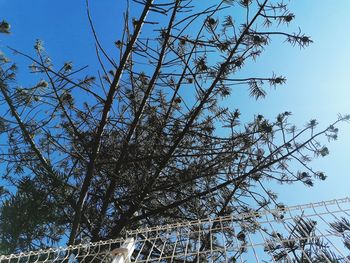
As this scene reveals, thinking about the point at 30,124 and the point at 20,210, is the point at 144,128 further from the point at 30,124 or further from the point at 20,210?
the point at 20,210

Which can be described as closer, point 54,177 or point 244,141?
point 54,177

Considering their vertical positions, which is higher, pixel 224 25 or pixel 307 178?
pixel 224 25

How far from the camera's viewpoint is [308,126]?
3551mm

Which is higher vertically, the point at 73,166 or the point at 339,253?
the point at 73,166

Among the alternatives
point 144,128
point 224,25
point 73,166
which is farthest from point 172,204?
point 224,25

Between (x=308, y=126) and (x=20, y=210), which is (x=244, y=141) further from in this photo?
(x=20, y=210)

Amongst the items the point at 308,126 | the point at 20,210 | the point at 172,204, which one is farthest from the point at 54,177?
the point at 308,126

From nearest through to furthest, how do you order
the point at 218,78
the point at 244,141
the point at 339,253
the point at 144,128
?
the point at 339,253
the point at 218,78
the point at 144,128
the point at 244,141

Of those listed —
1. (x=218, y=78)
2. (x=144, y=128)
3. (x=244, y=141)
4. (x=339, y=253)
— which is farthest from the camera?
(x=244, y=141)

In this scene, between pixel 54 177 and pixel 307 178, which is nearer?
pixel 54 177

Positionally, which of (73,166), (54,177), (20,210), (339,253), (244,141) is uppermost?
(244,141)

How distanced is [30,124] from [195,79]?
124 centimetres

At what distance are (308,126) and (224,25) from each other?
1.09 m

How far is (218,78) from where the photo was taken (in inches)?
117
